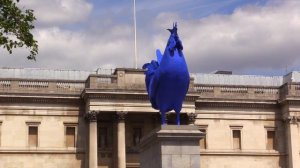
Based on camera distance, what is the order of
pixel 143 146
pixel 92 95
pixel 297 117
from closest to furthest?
1. pixel 143 146
2. pixel 92 95
3. pixel 297 117

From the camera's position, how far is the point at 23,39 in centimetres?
2272

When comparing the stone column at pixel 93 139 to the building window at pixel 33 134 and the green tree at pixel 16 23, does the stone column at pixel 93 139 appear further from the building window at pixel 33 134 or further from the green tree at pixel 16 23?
the green tree at pixel 16 23

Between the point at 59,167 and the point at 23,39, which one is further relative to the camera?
the point at 59,167

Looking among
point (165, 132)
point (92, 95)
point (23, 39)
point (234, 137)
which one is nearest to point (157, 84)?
point (165, 132)

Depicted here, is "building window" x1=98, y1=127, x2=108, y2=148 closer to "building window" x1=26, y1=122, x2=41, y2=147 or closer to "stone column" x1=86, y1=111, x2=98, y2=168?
"stone column" x1=86, y1=111, x2=98, y2=168

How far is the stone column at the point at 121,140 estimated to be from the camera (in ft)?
159

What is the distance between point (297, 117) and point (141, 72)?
12121 millimetres

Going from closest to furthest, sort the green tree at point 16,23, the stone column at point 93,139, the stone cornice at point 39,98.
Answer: the green tree at point 16,23 < the stone column at point 93,139 < the stone cornice at point 39,98

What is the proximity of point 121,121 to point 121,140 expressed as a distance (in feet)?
4.41

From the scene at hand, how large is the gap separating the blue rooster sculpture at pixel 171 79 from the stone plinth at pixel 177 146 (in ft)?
3.27

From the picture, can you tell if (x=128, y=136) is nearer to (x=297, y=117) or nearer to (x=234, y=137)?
(x=234, y=137)

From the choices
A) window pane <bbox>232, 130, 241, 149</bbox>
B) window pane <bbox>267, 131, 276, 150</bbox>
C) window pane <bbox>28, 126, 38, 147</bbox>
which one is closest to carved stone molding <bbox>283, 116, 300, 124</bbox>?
window pane <bbox>267, 131, 276, 150</bbox>

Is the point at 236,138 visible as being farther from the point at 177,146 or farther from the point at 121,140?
the point at 177,146

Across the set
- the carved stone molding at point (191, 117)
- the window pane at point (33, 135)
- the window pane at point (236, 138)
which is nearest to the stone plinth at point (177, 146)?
the carved stone molding at point (191, 117)
